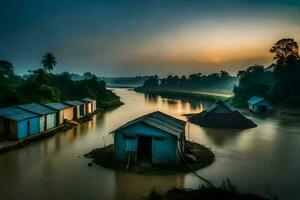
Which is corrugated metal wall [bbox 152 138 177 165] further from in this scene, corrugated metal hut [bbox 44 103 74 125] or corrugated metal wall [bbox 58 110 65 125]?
corrugated metal wall [bbox 58 110 65 125]

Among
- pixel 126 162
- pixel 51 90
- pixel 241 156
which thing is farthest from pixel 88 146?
pixel 51 90

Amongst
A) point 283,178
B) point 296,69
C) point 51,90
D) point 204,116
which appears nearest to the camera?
point 283,178

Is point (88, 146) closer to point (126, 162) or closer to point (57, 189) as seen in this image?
point (126, 162)

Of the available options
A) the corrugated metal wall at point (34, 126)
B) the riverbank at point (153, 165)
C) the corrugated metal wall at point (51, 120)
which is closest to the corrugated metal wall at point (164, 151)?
the riverbank at point (153, 165)

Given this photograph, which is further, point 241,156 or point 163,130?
point 241,156

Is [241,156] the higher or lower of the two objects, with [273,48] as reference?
lower

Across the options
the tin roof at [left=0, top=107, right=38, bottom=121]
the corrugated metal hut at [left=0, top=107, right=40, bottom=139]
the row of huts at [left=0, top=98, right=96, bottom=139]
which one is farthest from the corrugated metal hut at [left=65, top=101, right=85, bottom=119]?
the corrugated metal hut at [left=0, top=107, right=40, bottom=139]
